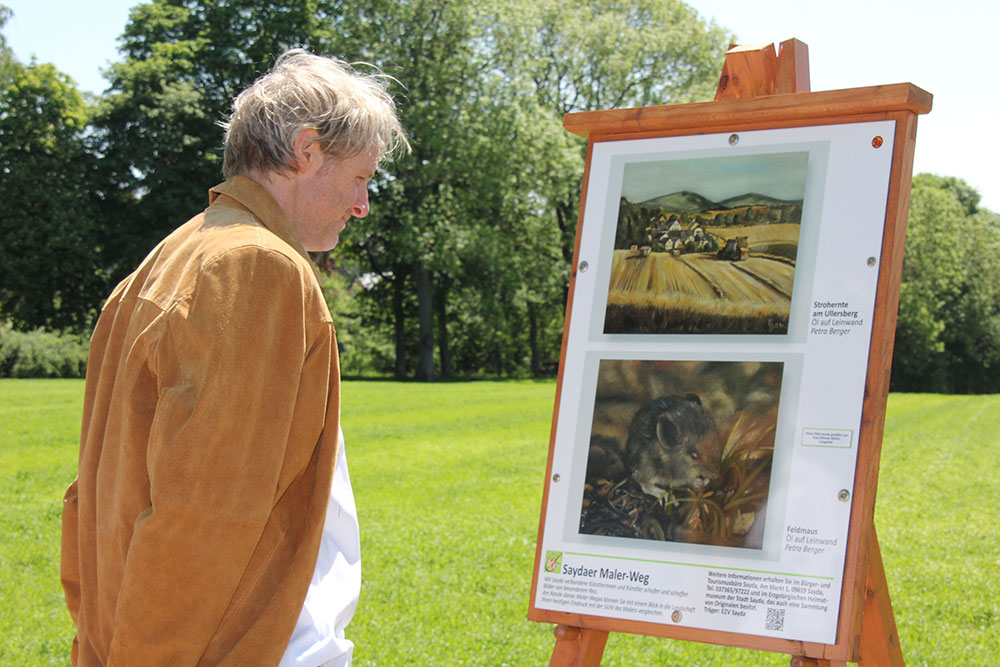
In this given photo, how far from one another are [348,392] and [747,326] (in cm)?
1752

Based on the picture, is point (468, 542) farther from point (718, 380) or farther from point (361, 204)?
point (361, 204)

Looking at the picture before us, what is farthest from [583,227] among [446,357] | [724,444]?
[446,357]

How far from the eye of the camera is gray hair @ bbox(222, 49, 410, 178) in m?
1.96

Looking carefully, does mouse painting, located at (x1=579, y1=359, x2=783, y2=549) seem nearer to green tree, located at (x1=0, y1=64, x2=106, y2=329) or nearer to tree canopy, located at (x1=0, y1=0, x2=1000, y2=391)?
tree canopy, located at (x1=0, y1=0, x2=1000, y2=391)

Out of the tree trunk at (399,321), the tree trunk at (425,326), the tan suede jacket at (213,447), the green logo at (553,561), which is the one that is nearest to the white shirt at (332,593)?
the tan suede jacket at (213,447)

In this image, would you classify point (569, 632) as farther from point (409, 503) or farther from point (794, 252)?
point (409, 503)

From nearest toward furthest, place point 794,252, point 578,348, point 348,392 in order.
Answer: point 794,252 < point 578,348 < point 348,392

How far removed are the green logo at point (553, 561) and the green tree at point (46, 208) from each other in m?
26.0

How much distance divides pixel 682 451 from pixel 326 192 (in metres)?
1.55

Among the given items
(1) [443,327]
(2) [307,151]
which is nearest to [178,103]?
(1) [443,327]

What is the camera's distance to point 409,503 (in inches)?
347

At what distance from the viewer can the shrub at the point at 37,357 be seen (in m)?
22.6

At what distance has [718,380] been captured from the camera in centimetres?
302

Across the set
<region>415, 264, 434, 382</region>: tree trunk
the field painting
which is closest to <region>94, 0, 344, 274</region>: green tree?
<region>415, 264, 434, 382</region>: tree trunk
